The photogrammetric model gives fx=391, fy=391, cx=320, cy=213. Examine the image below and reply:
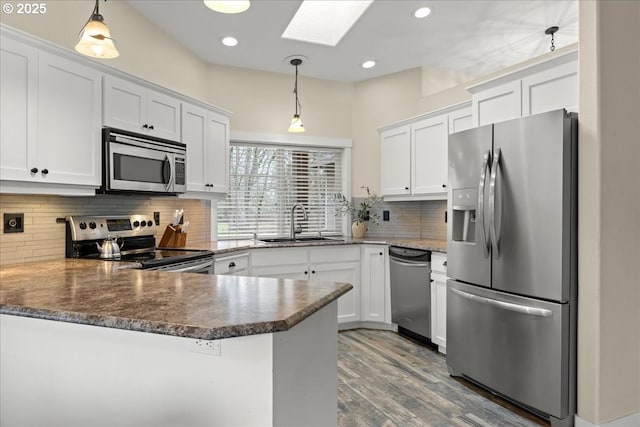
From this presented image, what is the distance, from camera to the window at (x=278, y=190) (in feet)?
14.1

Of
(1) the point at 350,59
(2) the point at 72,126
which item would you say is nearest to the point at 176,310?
(2) the point at 72,126

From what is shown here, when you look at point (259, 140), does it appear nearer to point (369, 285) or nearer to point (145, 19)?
point (145, 19)

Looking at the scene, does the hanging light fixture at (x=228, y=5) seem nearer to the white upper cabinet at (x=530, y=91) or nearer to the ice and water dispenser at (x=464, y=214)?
the ice and water dispenser at (x=464, y=214)

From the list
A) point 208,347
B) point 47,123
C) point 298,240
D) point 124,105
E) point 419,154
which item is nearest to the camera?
point 208,347

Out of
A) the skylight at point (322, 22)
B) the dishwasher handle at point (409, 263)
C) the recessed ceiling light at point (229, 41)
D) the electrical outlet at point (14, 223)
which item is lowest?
the dishwasher handle at point (409, 263)

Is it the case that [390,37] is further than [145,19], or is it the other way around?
[390,37]

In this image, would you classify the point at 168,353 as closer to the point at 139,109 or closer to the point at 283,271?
the point at 139,109

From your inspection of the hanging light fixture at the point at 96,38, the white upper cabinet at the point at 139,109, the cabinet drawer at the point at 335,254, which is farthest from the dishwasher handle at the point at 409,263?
the hanging light fixture at the point at 96,38

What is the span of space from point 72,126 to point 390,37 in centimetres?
268

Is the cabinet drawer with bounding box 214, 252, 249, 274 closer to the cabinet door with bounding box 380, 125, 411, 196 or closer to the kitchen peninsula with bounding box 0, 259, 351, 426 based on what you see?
the kitchen peninsula with bounding box 0, 259, 351, 426

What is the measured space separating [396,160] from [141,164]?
8.33 ft

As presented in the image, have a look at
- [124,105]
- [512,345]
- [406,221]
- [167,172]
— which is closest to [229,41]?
[124,105]

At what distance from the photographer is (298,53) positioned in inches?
153

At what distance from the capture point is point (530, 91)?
8.61ft
